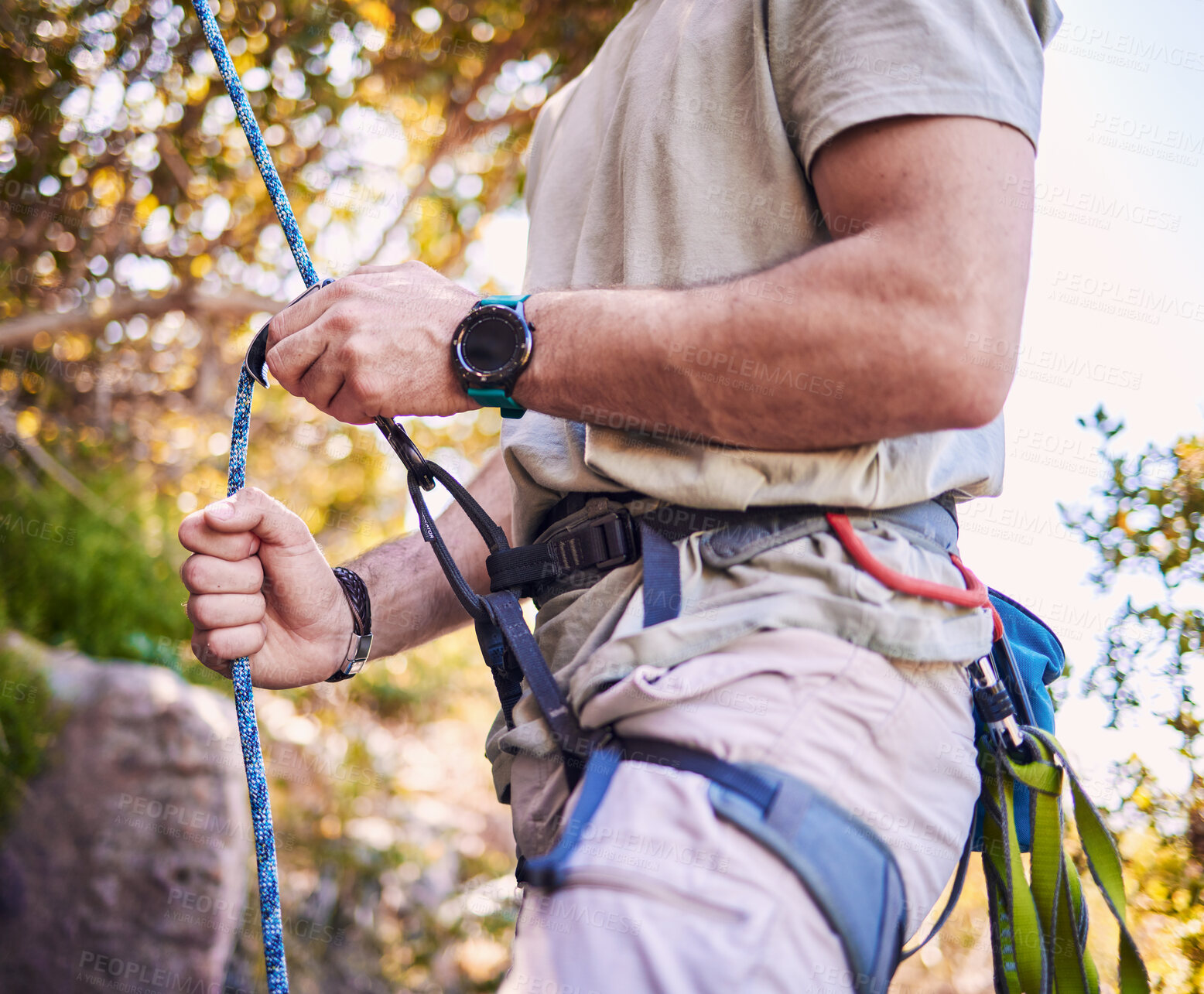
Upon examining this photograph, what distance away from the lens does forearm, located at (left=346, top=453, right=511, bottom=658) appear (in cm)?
150

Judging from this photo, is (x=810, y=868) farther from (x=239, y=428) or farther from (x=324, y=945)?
(x=324, y=945)

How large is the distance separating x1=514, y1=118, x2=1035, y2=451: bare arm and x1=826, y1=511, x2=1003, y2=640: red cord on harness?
100mm

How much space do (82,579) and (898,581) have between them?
393 centimetres

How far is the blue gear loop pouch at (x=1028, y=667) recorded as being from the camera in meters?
1.14

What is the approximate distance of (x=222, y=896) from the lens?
10.5ft

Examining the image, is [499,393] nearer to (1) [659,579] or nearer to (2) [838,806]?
(1) [659,579]

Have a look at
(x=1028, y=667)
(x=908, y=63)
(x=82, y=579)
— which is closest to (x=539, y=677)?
(x=1028, y=667)

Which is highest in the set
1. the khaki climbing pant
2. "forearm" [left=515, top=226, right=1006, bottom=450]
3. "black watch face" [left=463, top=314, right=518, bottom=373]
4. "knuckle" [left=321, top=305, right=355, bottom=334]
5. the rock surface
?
"knuckle" [left=321, top=305, right=355, bottom=334]

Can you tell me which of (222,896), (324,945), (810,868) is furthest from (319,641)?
(324,945)

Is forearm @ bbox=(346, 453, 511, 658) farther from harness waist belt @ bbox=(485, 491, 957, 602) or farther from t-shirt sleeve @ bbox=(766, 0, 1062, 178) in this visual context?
t-shirt sleeve @ bbox=(766, 0, 1062, 178)

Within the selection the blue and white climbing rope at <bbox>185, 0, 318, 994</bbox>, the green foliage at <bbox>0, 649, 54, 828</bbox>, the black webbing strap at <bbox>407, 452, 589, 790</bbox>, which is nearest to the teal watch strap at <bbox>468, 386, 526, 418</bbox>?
the black webbing strap at <bbox>407, 452, 589, 790</bbox>

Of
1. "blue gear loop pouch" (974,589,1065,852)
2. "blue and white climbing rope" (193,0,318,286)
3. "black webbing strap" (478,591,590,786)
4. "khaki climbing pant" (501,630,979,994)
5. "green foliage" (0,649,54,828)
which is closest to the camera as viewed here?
"khaki climbing pant" (501,630,979,994)

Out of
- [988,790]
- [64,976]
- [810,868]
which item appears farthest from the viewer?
[64,976]

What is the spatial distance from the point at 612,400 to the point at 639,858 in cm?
51
